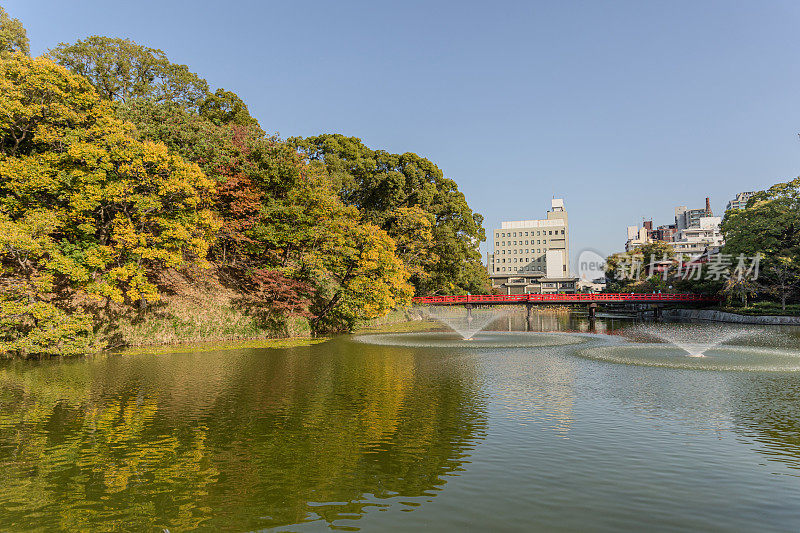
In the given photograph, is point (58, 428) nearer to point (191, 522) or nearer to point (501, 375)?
point (191, 522)

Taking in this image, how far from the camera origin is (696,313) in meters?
78.0

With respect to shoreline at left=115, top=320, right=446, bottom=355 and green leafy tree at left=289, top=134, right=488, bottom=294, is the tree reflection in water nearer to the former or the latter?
shoreline at left=115, top=320, right=446, bottom=355

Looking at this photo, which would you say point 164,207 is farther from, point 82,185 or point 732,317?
point 732,317

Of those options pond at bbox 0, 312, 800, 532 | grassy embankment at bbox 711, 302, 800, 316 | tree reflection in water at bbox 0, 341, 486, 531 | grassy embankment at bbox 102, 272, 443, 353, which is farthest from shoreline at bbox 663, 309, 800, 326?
tree reflection in water at bbox 0, 341, 486, 531

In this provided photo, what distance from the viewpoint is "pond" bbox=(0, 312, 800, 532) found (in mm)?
8023

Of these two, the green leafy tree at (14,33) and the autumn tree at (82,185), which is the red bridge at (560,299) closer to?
the autumn tree at (82,185)

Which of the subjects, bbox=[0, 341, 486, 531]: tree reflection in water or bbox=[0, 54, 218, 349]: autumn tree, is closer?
bbox=[0, 341, 486, 531]: tree reflection in water

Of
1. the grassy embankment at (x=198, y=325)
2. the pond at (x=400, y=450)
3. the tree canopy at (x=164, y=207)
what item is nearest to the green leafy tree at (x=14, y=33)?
the tree canopy at (x=164, y=207)

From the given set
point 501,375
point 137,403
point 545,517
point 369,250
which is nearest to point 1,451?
point 137,403

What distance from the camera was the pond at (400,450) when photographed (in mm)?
8023

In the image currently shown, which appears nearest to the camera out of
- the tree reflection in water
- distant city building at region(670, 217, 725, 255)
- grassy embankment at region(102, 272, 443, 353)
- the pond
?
the pond

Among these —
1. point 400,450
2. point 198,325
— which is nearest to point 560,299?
point 198,325

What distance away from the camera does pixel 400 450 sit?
11.3m

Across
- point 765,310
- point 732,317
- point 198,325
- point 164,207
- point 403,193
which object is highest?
point 403,193
